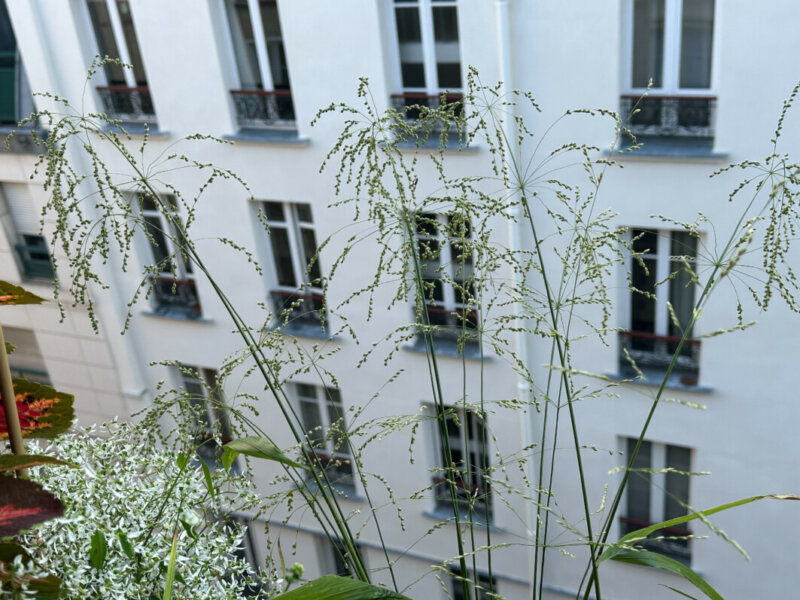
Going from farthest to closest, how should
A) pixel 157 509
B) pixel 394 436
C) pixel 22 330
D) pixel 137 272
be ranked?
1. pixel 22 330
2. pixel 137 272
3. pixel 394 436
4. pixel 157 509

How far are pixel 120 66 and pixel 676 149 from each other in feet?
10.3

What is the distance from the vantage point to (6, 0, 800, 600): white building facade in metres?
3.63

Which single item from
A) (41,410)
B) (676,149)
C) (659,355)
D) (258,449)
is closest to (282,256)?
(659,355)

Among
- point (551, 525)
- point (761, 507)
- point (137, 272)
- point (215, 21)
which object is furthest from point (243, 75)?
point (761, 507)

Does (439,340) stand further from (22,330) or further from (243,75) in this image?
(22,330)

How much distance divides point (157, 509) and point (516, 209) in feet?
9.61

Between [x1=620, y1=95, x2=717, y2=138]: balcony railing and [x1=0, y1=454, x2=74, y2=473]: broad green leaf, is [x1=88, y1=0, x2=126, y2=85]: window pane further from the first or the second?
[x1=0, y1=454, x2=74, y2=473]: broad green leaf

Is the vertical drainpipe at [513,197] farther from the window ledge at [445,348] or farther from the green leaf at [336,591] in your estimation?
the green leaf at [336,591]

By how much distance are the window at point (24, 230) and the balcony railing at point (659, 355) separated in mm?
3752

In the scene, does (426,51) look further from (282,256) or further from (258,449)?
(258,449)

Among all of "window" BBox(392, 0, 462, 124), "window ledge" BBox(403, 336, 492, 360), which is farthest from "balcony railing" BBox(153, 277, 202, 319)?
"window" BBox(392, 0, 462, 124)

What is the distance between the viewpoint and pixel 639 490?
185 inches

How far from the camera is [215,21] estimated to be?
14.4 feet

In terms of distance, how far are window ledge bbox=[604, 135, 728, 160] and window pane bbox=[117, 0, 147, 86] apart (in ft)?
9.03
